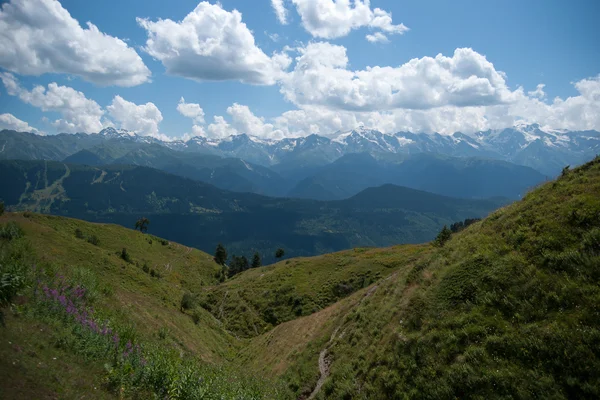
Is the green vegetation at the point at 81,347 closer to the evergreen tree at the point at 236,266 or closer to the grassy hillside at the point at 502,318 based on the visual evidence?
the grassy hillside at the point at 502,318

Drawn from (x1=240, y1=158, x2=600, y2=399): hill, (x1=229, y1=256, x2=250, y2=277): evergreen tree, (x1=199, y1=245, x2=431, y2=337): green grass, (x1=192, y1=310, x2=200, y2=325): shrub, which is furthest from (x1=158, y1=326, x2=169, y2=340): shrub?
(x1=229, y1=256, x2=250, y2=277): evergreen tree

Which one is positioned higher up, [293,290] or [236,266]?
[293,290]

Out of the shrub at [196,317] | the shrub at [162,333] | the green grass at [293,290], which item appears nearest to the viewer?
the shrub at [162,333]

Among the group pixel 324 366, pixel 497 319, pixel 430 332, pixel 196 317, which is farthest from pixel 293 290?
pixel 497 319

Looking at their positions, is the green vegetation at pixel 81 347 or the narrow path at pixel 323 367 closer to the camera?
the green vegetation at pixel 81 347

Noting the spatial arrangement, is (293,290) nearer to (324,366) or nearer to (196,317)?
(196,317)

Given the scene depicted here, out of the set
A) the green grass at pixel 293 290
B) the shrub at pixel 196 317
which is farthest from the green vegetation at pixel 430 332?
the green grass at pixel 293 290

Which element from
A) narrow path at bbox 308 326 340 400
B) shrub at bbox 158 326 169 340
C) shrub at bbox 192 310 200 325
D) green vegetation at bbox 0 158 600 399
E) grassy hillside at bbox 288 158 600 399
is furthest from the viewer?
shrub at bbox 192 310 200 325

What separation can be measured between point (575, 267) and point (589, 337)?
12.3 ft

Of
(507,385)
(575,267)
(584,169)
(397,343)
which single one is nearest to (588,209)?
(575,267)

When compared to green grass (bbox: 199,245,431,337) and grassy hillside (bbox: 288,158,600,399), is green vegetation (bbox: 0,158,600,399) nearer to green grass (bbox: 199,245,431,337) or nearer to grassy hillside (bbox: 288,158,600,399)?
grassy hillside (bbox: 288,158,600,399)

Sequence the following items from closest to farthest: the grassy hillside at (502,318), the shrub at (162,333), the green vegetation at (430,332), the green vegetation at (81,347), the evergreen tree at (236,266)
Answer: the grassy hillside at (502,318) → the green vegetation at (430,332) → the green vegetation at (81,347) → the shrub at (162,333) → the evergreen tree at (236,266)

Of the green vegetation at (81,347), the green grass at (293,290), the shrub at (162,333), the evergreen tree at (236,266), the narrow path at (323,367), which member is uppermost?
the green vegetation at (81,347)

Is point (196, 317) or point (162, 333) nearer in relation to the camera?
point (162, 333)
